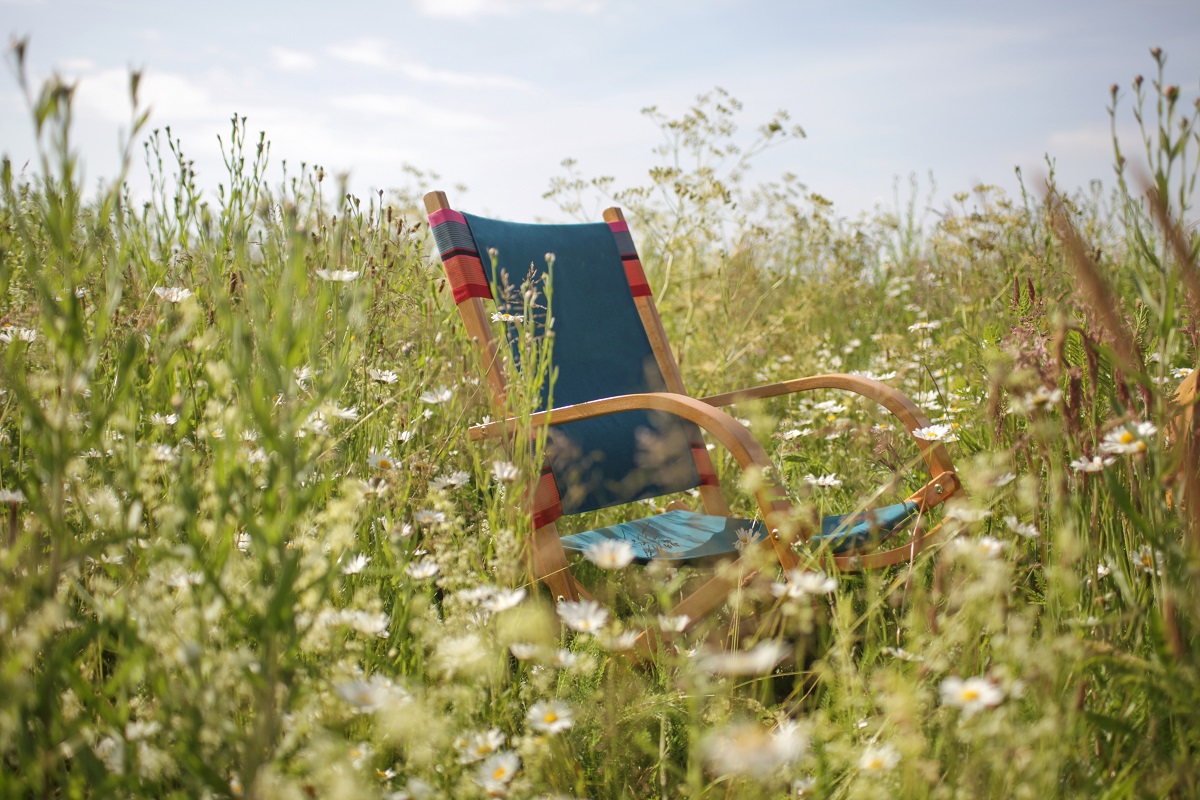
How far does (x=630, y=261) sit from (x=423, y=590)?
5.29ft

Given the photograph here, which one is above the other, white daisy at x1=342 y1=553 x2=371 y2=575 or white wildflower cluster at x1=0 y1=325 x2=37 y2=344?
white wildflower cluster at x1=0 y1=325 x2=37 y2=344

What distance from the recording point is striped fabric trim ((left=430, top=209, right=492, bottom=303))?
218 centimetres

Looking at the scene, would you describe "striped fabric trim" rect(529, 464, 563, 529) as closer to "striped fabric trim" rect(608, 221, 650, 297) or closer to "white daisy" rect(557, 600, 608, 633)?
"white daisy" rect(557, 600, 608, 633)

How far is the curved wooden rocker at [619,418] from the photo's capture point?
1707mm

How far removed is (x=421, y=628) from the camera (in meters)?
1.07

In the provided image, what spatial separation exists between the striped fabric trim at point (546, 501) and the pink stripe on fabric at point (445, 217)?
0.75 metres

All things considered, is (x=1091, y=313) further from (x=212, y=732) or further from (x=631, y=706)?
(x=212, y=732)

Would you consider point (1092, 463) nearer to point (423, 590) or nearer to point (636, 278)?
point (423, 590)

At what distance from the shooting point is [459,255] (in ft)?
7.23

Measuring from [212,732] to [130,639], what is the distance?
12 cm

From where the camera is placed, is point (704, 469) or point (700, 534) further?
point (704, 469)

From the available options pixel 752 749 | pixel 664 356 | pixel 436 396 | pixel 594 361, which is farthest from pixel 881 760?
pixel 664 356

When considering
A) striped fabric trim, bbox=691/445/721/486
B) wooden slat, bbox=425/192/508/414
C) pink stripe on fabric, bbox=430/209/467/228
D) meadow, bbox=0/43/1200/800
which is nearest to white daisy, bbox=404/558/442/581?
meadow, bbox=0/43/1200/800

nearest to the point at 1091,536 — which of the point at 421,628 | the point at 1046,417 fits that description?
the point at 1046,417
